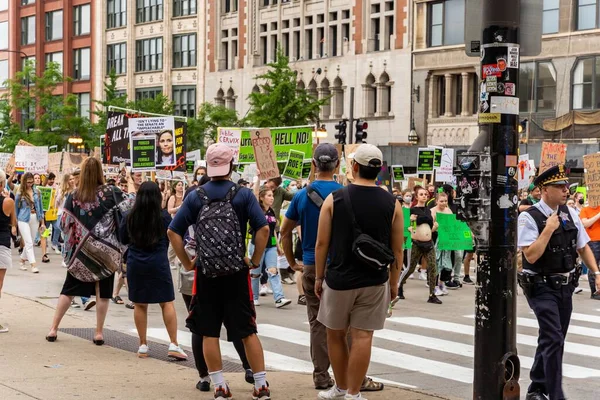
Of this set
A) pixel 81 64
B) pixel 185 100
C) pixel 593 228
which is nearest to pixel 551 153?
pixel 593 228

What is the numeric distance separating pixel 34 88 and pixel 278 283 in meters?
52.7

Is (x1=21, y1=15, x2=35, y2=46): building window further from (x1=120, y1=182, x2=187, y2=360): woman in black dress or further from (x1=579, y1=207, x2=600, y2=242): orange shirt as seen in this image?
(x1=120, y1=182, x2=187, y2=360): woman in black dress

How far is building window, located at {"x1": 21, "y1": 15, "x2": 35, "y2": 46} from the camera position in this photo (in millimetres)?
81250

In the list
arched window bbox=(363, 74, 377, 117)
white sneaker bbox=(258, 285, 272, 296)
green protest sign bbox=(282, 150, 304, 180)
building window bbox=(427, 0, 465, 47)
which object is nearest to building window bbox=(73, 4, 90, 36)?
arched window bbox=(363, 74, 377, 117)

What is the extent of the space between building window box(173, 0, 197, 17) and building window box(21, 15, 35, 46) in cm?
1653

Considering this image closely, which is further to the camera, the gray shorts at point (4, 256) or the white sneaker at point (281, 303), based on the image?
the white sneaker at point (281, 303)

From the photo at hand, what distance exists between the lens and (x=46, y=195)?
979 inches

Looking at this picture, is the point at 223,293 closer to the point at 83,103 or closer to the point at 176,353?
the point at 176,353

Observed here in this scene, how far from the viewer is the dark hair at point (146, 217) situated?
10.2 meters

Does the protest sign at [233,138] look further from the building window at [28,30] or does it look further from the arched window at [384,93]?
the building window at [28,30]

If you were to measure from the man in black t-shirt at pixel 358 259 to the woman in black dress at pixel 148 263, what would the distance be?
9.22ft

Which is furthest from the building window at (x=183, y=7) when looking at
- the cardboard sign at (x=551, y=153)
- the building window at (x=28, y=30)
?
the cardboard sign at (x=551, y=153)

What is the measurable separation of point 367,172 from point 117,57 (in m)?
68.0

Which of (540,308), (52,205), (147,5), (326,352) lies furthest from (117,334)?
(147,5)
